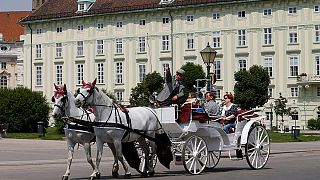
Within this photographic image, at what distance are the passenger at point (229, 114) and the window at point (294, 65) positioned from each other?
6643cm

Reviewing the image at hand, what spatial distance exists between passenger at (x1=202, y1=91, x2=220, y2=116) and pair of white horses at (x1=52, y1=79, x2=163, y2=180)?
2.18 m

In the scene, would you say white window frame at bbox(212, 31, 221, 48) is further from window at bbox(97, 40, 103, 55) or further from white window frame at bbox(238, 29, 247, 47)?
window at bbox(97, 40, 103, 55)

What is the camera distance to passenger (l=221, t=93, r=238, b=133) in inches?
930

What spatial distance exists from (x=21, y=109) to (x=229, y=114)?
4154 cm

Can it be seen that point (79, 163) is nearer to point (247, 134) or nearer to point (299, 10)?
point (247, 134)

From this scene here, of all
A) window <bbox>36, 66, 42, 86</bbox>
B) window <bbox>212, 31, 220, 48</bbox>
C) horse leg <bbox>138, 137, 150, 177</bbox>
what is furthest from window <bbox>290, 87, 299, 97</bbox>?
horse leg <bbox>138, 137, 150, 177</bbox>

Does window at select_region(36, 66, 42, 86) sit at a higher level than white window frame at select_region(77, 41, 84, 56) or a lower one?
lower

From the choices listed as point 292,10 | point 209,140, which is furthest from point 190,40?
point 209,140

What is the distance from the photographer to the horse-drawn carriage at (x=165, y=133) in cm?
2055

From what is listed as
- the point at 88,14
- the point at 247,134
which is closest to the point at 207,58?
the point at 247,134

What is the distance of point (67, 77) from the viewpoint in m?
107

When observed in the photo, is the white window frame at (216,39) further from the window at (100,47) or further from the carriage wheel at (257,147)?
the carriage wheel at (257,147)

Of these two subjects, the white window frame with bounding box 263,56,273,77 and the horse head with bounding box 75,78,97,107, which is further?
the white window frame with bounding box 263,56,273,77

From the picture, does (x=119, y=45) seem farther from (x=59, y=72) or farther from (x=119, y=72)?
(x=59, y=72)
